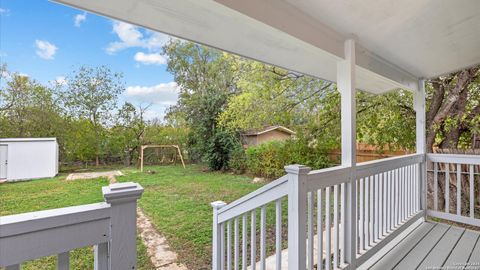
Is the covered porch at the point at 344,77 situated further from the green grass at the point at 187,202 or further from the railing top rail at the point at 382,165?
the green grass at the point at 187,202

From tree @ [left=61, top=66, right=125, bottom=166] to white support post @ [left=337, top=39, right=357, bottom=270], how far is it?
8.34 meters

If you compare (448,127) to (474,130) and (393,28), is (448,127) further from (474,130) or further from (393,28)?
(393,28)

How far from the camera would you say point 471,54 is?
2.68 metres

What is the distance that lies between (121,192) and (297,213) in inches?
40.0

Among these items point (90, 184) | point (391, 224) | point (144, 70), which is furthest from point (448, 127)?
point (144, 70)

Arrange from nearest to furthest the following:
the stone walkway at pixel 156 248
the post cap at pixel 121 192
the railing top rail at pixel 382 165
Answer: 1. the post cap at pixel 121 192
2. the railing top rail at pixel 382 165
3. the stone walkway at pixel 156 248

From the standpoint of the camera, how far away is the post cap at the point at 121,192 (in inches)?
30.2

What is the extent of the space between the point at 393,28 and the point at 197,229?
10.9 feet

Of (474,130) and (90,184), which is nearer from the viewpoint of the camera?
(474,130)

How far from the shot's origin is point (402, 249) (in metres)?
2.42

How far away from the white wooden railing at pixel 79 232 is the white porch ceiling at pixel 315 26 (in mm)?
976

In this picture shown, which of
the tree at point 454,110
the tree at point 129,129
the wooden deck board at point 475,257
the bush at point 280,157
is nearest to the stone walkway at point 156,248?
the wooden deck board at point 475,257

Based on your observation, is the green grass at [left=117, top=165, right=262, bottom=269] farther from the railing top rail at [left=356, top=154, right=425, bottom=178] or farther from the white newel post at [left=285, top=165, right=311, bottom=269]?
the railing top rail at [left=356, top=154, right=425, bottom=178]

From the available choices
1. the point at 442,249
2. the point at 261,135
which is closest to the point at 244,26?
the point at 442,249
